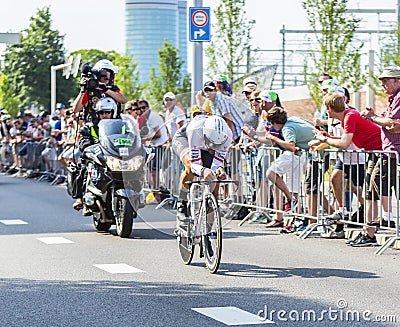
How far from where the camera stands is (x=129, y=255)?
1094 centimetres

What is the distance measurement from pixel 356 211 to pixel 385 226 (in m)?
0.91

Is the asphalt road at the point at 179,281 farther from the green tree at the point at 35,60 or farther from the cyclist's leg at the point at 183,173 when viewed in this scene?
the green tree at the point at 35,60

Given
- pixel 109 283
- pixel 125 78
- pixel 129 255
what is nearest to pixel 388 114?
pixel 129 255

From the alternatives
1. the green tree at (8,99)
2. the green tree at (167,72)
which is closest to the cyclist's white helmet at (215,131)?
the green tree at (167,72)

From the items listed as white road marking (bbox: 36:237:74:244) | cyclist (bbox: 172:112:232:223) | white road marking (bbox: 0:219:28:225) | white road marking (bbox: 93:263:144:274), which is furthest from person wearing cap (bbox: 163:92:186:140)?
white road marking (bbox: 0:219:28:225)

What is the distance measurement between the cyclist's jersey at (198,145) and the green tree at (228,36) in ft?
69.1

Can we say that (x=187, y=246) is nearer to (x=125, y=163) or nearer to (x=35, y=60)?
(x=125, y=163)

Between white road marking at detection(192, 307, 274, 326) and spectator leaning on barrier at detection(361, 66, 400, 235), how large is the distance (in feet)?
14.0

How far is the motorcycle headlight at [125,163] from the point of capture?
11979mm

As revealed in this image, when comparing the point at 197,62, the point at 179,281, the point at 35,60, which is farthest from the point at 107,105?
the point at 35,60

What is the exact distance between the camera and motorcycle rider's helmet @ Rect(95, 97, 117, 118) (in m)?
13.0

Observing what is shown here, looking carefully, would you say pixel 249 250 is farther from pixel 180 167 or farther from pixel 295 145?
pixel 295 145

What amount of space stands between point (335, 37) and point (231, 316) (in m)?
20.7

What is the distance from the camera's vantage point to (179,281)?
912cm
